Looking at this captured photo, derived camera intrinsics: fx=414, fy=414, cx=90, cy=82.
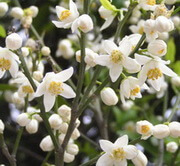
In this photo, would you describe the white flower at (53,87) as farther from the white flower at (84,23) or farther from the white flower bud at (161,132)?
the white flower bud at (161,132)

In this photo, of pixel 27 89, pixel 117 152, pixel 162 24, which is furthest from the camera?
pixel 27 89

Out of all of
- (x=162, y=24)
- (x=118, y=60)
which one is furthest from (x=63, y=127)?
(x=162, y=24)

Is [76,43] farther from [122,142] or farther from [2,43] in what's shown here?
[122,142]

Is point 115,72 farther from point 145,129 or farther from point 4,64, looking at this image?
point 4,64

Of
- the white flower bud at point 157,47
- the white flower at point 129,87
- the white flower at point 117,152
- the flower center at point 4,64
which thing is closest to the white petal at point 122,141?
the white flower at point 117,152

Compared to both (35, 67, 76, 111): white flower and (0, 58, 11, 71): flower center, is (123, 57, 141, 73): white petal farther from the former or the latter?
(0, 58, 11, 71): flower center

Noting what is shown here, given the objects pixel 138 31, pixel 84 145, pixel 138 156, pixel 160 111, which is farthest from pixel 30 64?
pixel 160 111
